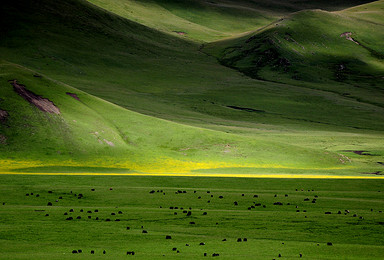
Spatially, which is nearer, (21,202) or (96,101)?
(21,202)

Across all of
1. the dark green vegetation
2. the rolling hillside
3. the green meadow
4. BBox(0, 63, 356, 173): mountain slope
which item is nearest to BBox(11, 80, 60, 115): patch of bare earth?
the green meadow

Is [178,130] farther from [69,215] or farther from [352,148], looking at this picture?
[69,215]

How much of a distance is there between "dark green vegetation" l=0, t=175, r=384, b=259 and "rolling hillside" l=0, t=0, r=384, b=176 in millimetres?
17400

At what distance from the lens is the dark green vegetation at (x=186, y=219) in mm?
22547

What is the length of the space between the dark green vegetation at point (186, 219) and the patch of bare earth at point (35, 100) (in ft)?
84.1

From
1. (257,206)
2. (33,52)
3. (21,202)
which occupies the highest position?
(257,206)

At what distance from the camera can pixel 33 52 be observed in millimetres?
174250

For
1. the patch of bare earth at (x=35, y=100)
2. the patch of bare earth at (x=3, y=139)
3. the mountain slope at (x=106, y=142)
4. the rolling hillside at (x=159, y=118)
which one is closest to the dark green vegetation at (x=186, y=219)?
the mountain slope at (x=106, y=142)

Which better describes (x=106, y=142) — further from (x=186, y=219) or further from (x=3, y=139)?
(x=186, y=219)

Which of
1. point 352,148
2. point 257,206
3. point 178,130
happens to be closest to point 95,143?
point 178,130

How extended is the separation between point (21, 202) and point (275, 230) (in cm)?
1871

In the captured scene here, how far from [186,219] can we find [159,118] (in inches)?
2592

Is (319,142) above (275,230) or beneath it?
beneath

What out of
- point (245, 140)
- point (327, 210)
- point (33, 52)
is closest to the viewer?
point (327, 210)
